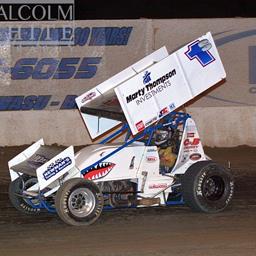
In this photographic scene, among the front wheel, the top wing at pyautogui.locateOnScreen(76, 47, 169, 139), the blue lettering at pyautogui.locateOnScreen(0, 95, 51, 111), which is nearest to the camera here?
the front wheel

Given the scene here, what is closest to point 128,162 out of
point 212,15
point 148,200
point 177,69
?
point 148,200

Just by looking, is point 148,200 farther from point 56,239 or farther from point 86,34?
point 86,34

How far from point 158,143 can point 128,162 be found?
1.79 ft

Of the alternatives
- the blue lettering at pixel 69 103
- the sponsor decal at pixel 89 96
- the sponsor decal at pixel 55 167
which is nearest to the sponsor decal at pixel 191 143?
the sponsor decal at pixel 89 96

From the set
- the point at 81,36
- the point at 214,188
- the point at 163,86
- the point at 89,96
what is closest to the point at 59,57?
the point at 81,36

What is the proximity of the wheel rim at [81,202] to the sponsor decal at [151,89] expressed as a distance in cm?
112

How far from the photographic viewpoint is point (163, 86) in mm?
9469

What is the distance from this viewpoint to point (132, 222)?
930cm

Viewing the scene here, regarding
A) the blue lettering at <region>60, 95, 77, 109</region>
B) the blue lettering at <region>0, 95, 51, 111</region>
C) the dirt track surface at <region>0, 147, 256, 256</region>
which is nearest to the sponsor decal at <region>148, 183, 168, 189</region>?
the dirt track surface at <region>0, 147, 256, 256</region>

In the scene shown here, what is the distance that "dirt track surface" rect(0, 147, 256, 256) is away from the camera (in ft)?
26.0

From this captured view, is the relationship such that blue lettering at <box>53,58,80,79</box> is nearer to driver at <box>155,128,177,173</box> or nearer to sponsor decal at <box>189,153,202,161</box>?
driver at <box>155,128,177,173</box>

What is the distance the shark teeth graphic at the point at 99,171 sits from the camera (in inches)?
366

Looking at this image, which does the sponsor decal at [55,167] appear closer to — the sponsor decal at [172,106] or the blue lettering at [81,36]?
the sponsor decal at [172,106]

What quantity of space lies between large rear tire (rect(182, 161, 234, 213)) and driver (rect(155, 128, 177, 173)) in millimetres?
332
